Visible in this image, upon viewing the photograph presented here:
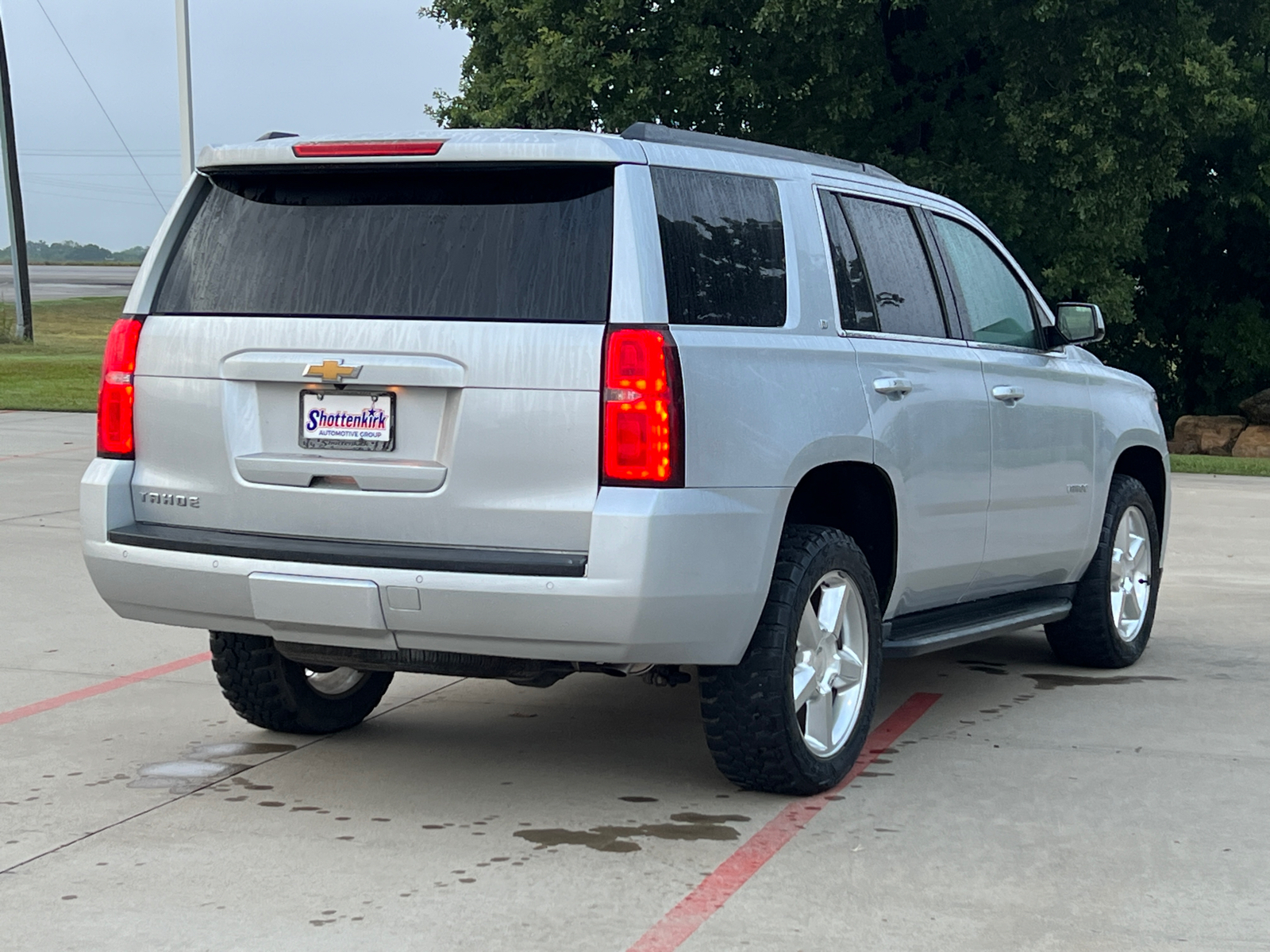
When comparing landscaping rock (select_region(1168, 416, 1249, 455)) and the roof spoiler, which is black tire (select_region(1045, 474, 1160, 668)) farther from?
landscaping rock (select_region(1168, 416, 1249, 455))

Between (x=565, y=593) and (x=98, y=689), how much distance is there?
2.98 meters

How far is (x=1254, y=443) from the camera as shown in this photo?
2425cm

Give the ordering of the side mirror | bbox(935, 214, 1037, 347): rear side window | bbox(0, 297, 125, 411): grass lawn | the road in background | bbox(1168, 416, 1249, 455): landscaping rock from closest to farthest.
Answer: bbox(935, 214, 1037, 347): rear side window → the side mirror → bbox(0, 297, 125, 411): grass lawn → bbox(1168, 416, 1249, 455): landscaping rock → the road in background

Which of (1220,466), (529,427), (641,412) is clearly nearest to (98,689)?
(529,427)

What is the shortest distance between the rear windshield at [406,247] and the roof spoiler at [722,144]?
9.0 inches

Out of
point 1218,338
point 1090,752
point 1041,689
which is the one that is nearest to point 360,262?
point 1090,752

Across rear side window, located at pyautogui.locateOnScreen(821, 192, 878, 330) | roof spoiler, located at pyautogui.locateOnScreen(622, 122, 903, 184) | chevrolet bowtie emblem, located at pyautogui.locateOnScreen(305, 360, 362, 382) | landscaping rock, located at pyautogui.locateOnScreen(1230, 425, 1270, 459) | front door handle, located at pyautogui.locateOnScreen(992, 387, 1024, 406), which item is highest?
roof spoiler, located at pyautogui.locateOnScreen(622, 122, 903, 184)

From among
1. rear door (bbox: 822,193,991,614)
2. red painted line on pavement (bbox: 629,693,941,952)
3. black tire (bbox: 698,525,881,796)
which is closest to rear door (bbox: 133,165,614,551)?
black tire (bbox: 698,525,881,796)

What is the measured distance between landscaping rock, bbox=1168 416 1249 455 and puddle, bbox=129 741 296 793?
2044cm

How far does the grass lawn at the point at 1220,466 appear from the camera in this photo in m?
18.8

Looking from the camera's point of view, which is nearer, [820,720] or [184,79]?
[820,720]

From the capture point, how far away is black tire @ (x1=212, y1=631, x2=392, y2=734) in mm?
5918

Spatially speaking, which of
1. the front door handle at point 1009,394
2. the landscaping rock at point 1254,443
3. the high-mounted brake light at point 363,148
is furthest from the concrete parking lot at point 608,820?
the landscaping rock at point 1254,443

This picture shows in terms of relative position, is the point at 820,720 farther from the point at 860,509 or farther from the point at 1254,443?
the point at 1254,443
